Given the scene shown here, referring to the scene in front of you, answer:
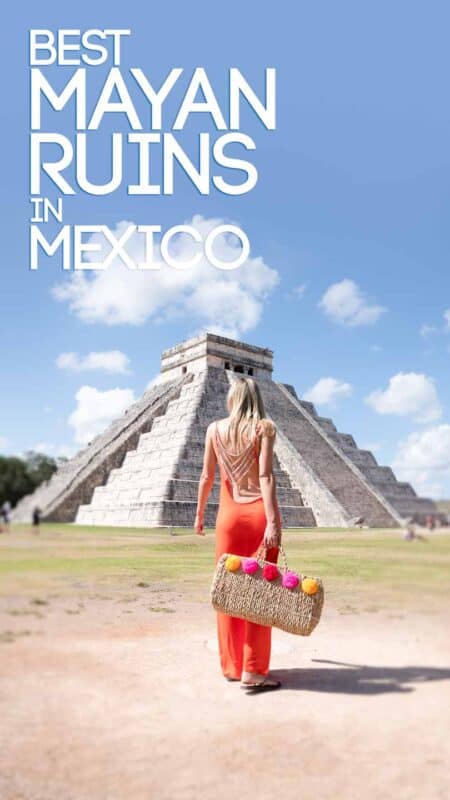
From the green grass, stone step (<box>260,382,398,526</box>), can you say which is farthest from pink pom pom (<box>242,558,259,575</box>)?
stone step (<box>260,382,398,526</box>)

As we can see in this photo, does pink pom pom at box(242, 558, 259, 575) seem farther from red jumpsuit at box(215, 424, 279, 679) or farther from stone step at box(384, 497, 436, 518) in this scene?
stone step at box(384, 497, 436, 518)

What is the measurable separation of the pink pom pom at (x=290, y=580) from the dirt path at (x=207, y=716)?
0.66 meters

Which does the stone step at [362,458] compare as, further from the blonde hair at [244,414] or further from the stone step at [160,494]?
the blonde hair at [244,414]

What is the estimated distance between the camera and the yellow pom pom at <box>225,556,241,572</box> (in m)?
4.14

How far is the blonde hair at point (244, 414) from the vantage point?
4531 millimetres

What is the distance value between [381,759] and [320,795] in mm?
521

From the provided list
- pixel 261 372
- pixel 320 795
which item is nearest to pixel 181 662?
pixel 320 795

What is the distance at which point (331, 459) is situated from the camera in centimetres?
3070

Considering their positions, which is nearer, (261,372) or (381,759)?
(381,759)

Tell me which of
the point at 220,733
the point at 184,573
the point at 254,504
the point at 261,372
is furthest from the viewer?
the point at 261,372

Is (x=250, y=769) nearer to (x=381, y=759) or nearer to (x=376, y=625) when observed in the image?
(x=381, y=759)

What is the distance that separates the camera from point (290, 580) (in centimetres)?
412

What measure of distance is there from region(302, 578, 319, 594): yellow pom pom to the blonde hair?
1.02 metres

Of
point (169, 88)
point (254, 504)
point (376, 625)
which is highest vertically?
point (169, 88)
